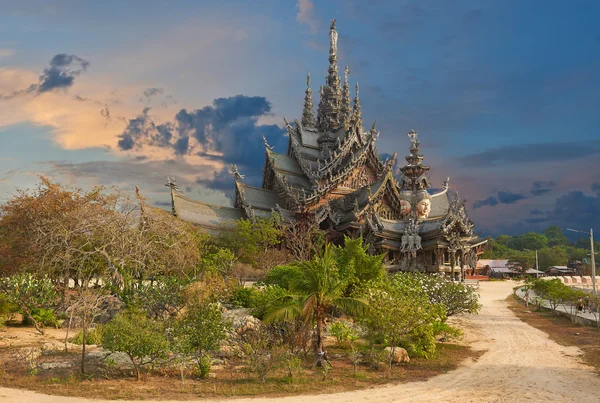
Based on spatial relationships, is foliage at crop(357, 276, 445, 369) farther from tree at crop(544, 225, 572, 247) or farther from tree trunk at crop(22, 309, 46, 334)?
A: tree at crop(544, 225, 572, 247)

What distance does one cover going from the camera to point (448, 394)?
42.8 feet

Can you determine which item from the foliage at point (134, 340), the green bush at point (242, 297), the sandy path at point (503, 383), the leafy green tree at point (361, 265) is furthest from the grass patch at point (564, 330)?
the green bush at point (242, 297)

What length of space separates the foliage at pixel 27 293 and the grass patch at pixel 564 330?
76.6ft

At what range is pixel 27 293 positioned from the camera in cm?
→ 2303

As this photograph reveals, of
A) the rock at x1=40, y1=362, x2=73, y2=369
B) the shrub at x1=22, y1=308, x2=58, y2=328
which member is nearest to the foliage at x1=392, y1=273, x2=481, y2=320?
the rock at x1=40, y1=362, x2=73, y2=369

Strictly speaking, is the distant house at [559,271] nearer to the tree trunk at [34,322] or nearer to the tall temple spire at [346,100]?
the tall temple spire at [346,100]

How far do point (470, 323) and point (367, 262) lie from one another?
1002 centimetres

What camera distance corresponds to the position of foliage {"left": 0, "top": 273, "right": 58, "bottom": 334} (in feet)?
73.6

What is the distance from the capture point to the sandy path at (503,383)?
41.0 ft

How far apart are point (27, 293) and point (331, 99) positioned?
39.4 m

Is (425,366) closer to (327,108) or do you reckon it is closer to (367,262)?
(367,262)

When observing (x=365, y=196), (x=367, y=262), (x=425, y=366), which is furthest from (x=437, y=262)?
(x=425, y=366)

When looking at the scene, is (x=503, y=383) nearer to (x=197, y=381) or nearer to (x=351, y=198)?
(x=197, y=381)

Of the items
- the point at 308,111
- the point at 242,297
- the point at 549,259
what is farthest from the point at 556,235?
the point at 242,297
